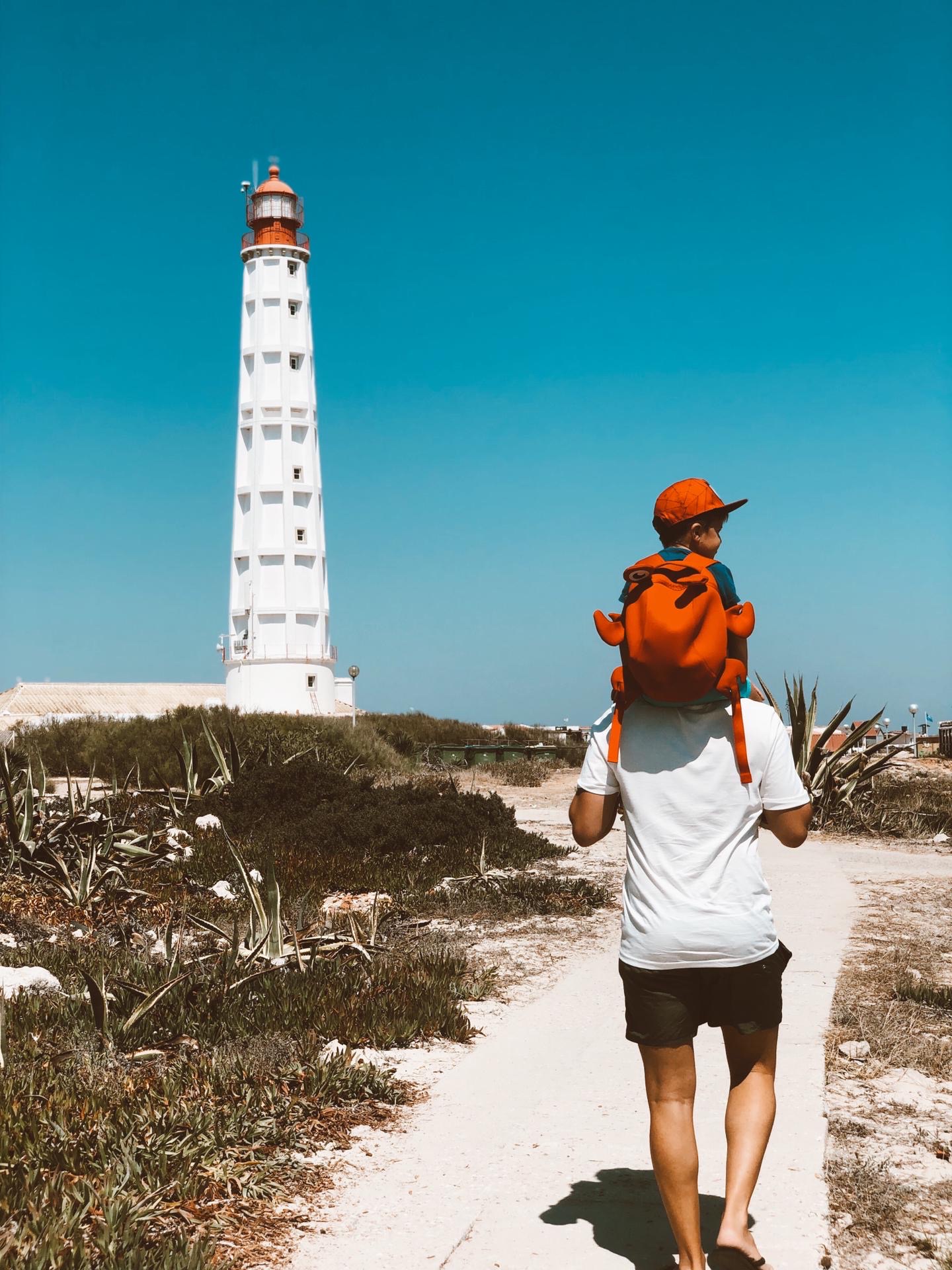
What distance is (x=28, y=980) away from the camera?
261 inches

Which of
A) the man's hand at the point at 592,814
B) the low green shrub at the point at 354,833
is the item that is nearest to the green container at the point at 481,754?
the low green shrub at the point at 354,833

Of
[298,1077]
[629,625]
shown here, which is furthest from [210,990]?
[629,625]

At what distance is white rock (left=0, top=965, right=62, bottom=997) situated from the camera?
6438 mm

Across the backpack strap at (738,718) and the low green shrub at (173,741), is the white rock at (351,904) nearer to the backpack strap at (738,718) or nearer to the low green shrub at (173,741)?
the backpack strap at (738,718)

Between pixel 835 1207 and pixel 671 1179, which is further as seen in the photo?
pixel 835 1207

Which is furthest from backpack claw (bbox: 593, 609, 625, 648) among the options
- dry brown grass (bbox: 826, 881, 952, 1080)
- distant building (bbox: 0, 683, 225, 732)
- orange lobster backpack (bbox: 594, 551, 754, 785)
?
distant building (bbox: 0, 683, 225, 732)

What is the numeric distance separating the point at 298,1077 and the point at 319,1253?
128cm

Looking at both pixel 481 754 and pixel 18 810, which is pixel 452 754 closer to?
pixel 481 754

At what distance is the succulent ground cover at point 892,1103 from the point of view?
389 cm

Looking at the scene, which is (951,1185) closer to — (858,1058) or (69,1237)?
(858,1058)

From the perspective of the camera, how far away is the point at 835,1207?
13.3 feet

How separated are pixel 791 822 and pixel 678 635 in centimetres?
73

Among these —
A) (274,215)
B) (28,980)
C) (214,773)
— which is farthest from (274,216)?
(28,980)

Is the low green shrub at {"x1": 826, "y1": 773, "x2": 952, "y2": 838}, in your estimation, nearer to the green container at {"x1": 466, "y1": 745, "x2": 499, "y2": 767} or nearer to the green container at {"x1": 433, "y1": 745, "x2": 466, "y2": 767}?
the green container at {"x1": 433, "y1": 745, "x2": 466, "y2": 767}
